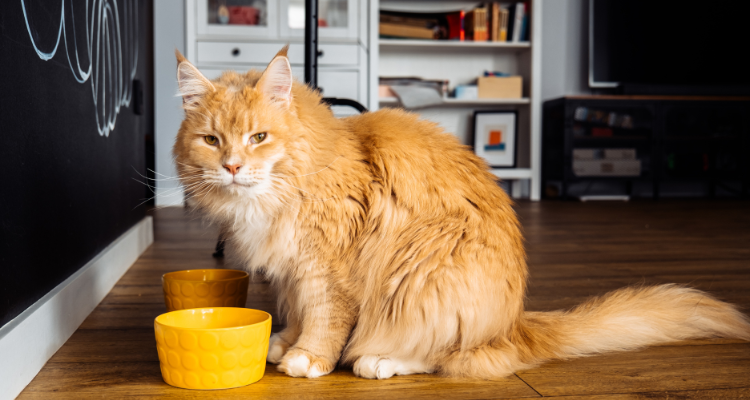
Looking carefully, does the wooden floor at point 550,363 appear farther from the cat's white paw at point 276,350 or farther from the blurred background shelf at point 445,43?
the blurred background shelf at point 445,43

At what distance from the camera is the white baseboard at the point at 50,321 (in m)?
0.96

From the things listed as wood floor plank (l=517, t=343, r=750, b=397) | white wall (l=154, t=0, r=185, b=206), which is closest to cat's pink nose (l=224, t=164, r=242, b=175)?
wood floor plank (l=517, t=343, r=750, b=397)

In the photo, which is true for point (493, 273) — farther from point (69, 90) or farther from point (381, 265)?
point (69, 90)

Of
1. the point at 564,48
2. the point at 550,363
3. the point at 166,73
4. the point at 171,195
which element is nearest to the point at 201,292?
the point at 550,363

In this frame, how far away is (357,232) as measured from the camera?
3.67ft

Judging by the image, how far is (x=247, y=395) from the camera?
991mm

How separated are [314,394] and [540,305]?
82 cm

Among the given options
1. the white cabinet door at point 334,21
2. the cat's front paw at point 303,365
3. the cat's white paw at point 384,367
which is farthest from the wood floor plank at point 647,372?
the white cabinet door at point 334,21

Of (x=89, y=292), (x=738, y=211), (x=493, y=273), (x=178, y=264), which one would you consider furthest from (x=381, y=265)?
(x=738, y=211)

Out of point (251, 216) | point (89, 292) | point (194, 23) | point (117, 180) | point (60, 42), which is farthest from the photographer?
point (194, 23)

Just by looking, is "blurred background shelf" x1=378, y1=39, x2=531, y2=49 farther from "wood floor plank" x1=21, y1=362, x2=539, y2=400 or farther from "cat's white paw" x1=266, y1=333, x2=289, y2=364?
"wood floor plank" x1=21, y1=362, x2=539, y2=400

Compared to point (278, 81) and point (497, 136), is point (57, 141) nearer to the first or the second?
point (278, 81)

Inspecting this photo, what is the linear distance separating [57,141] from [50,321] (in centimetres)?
41

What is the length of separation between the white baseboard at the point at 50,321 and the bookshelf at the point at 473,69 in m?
3.32
